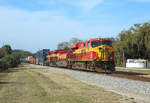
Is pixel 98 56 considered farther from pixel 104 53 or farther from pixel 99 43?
pixel 99 43

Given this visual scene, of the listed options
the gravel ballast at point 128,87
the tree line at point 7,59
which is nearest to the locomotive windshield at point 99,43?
the gravel ballast at point 128,87

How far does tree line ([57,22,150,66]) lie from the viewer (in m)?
53.2

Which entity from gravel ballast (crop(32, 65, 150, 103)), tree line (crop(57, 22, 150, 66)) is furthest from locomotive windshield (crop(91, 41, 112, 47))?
tree line (crop(57, 22, 150, 66))

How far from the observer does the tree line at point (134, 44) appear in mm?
53219

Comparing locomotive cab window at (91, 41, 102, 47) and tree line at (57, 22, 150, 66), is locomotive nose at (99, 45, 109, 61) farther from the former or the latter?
tree line at (57, 22, 150, 66)

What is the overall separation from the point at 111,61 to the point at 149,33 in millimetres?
32832

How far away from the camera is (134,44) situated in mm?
55281

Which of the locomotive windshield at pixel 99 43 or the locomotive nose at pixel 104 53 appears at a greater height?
the locomotive windshield at pixel 99 43

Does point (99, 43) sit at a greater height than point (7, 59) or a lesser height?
greater

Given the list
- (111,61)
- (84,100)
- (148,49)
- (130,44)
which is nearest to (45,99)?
(84,100)

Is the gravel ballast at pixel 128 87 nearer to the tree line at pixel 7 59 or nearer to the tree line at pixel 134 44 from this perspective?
the tree line at pixel 7 59

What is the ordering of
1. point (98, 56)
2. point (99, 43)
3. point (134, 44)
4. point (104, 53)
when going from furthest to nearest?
point (134, 44) < point (99, 43) < point (98, 56) < point (104, 53)

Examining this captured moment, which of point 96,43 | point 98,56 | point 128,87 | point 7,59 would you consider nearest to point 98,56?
point 98,56

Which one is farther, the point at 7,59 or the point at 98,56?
the point at 7,59
